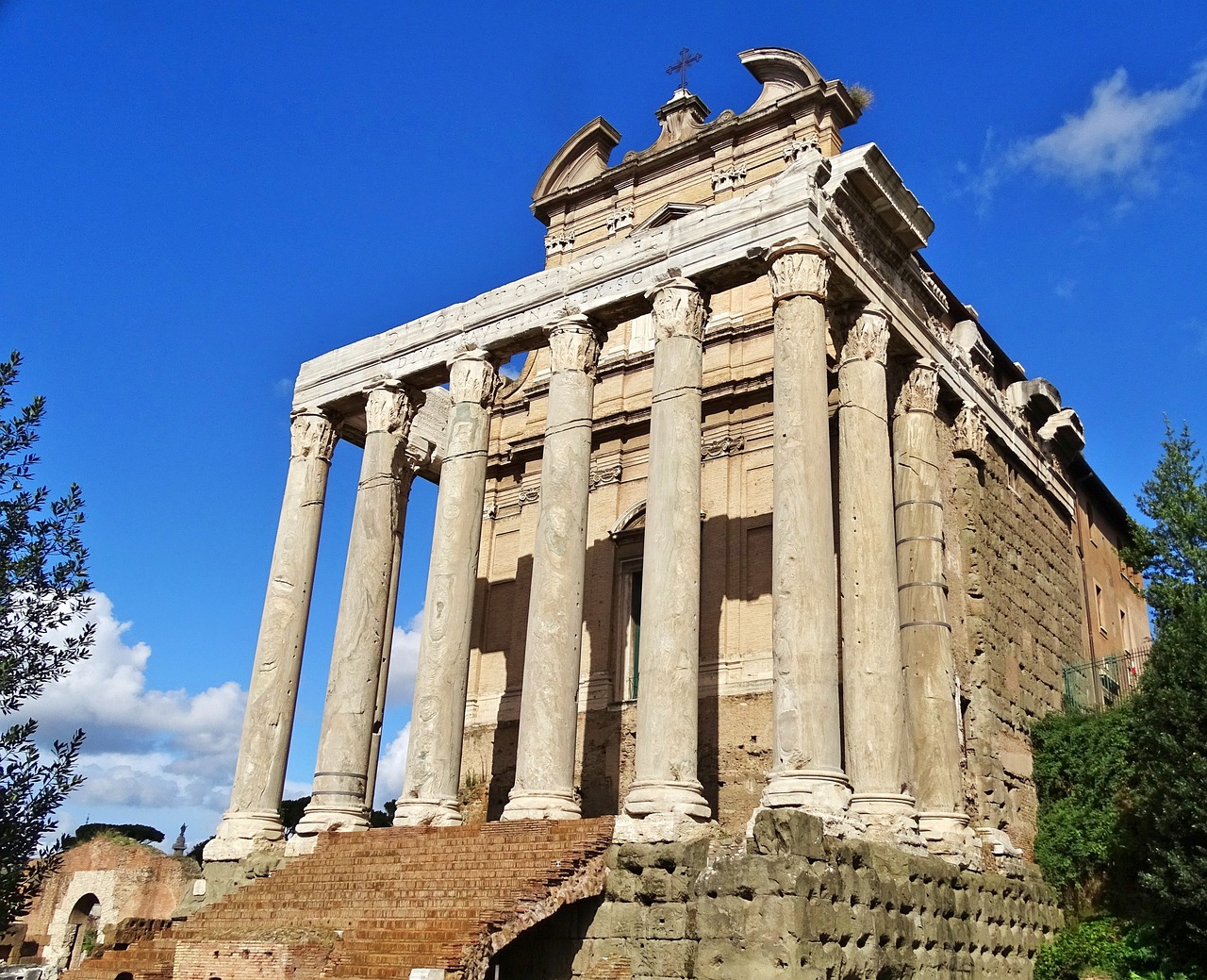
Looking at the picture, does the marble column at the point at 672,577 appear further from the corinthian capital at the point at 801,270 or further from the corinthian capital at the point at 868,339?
the corinthian capital at the point at 868,339

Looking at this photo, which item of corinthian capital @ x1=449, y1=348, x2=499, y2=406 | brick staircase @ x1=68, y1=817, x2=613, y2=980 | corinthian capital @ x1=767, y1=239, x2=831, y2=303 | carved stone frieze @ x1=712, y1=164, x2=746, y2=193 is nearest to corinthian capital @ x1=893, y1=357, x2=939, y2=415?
corinthian capital @ x1=767, y1=239, x2=831, y2=303

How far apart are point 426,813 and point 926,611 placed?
8113mm

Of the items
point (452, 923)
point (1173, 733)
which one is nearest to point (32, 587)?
point (452, 923)

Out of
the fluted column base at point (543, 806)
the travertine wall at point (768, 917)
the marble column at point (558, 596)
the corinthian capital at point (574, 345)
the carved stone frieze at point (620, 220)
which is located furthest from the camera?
the carved stone frieze at point (620, 220)

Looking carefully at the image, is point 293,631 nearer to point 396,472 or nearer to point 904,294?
point 396,472

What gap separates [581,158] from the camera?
89.0ft

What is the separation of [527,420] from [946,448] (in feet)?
29.8

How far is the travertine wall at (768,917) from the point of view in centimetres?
1244

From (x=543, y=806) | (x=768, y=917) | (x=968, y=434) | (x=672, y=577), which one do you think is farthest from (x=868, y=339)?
(x=768, y=917)

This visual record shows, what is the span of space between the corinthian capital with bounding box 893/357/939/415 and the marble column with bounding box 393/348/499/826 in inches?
270

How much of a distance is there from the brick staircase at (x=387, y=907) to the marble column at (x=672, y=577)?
1.04m

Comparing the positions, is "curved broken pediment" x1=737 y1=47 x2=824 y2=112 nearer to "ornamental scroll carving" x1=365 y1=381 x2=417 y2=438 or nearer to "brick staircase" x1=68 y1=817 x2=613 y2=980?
"ornamental scroll carving" x1=365 y1=381 x2=417 y2=438

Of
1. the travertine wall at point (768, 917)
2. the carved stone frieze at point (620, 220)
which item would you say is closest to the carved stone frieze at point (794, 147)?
the carved stone frieze at point (620, 220)

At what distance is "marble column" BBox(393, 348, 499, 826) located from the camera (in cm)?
1736
